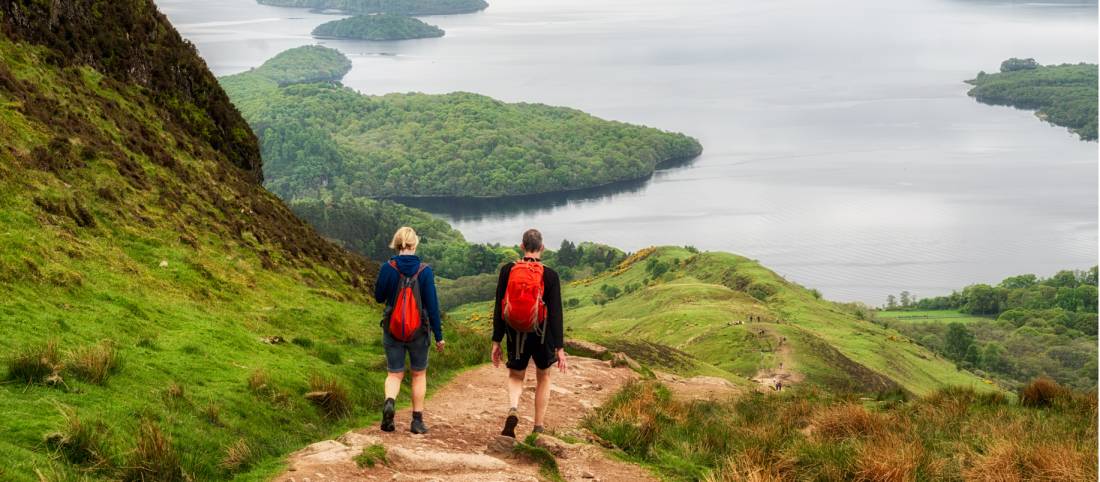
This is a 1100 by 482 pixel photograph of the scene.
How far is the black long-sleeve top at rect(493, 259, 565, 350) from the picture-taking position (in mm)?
10812

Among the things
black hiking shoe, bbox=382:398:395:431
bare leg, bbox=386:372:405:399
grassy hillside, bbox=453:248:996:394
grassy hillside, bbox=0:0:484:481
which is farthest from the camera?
grassy hillside, bbox=453:248:996:394

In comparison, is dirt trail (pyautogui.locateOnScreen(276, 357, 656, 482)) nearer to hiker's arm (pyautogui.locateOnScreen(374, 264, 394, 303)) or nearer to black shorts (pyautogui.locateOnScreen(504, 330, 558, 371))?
black shorts (pyautogui.locateOnScreen(504, 330, 558, 371))

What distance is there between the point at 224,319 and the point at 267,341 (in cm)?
84

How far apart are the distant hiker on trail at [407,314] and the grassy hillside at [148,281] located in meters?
0.99

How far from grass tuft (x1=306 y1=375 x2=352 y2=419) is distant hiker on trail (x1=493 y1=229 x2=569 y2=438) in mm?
2165

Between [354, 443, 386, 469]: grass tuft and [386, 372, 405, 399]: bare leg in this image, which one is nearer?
[354, 443, 386, 469]: grass tuft

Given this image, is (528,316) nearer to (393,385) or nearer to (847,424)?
(393,385)

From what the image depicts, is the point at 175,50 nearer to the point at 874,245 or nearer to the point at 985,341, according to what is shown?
the point at 985,341

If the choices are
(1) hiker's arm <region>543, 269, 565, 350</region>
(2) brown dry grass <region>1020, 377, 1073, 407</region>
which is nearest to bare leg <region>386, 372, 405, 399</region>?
(1) hiker's arm <region>543, 269, 565, 350</region>

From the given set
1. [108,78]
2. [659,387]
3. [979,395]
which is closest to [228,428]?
[659,387]

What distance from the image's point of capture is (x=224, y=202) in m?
22.5

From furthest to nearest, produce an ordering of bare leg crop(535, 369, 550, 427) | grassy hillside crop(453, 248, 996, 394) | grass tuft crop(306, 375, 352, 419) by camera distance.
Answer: grassy hillside crop(453, 248, 996, 394)
grass tuft crop(306, 375, 352, 419)
bare leg crop(535, 369, 550, 427)

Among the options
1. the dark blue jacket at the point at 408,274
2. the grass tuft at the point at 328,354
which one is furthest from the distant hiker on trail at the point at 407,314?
the grass tuft at the point at 328,354

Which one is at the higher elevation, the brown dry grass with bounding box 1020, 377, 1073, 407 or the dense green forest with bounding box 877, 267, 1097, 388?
the brown dry grass with bounding box 1020, 377, 1073, 407
